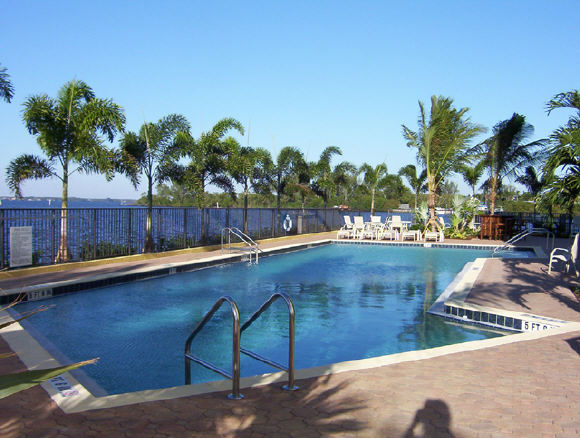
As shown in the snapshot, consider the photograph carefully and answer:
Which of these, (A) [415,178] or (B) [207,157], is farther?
(A) [415,178]

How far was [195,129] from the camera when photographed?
647 inches

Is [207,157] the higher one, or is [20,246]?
[207,157]

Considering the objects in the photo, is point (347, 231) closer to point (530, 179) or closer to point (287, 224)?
point (287, 224)

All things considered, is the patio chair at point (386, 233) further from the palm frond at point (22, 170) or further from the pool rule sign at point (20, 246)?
the pool rule sign at point (20, 246)

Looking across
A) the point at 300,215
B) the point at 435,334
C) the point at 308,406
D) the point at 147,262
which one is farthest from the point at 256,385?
the point at 300,215

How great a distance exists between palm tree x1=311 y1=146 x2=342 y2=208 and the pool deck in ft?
64.8

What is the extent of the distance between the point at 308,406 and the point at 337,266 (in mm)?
10922

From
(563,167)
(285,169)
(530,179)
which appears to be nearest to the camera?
(563,167)

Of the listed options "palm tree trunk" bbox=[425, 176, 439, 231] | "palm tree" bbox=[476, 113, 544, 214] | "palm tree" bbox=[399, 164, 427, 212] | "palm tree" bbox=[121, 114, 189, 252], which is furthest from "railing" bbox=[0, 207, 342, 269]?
"palm tree" bbox=[399, 164, 427, 212]

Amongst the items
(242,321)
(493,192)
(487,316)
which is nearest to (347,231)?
(493,192)

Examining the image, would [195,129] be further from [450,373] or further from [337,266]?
[450,373]

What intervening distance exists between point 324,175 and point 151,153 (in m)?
12.3

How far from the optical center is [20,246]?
34.3 ft

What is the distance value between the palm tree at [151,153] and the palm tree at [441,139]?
12253mm
